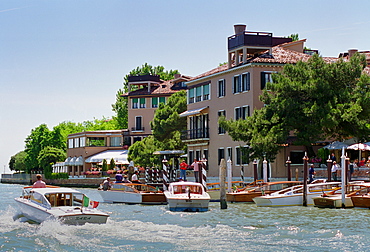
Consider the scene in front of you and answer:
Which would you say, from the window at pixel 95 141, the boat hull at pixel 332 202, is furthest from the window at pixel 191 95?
the window at pixel 95 141

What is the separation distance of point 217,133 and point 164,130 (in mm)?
11819

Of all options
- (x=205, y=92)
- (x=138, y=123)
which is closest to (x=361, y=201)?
(x=205, y=92)

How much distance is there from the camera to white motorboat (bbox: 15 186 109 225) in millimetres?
23766

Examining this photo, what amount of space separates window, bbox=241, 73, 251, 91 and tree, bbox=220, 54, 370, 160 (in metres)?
4.54

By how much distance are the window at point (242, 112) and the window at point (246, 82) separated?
135cm

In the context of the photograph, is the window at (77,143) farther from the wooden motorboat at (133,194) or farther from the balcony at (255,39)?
the wooden motorboat at (133,194)

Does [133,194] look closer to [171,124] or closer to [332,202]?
[332,202]

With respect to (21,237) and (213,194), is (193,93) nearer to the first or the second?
(213,194)

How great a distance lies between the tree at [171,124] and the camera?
65.5m

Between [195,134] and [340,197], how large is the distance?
26.1 m

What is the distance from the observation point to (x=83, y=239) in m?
22.2

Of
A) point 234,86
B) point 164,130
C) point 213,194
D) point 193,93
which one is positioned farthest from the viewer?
point 164,130

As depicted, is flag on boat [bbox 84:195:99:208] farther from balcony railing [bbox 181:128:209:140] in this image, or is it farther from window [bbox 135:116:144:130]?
window [bbox 135:116:144:130]

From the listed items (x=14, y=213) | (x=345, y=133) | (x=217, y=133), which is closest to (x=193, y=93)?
(x=217, y=133)
